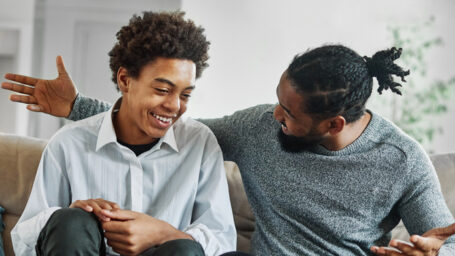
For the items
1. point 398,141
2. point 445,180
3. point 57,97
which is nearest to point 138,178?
point 57,97

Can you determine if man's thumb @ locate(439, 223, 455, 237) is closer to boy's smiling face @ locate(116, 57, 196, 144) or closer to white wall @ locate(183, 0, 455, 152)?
boy's smiling face @ locate(116, 57, 196, 144)

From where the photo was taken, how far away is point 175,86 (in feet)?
4.66

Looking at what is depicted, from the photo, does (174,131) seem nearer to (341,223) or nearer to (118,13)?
(341,223)

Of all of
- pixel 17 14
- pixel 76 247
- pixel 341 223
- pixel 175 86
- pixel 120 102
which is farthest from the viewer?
pixel 17 14

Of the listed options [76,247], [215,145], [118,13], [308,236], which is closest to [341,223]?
[308,236]

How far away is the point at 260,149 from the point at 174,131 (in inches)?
10.6

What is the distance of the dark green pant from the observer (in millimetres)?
1133

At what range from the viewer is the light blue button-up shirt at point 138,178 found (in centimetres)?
147

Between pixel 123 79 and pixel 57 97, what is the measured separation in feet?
1.12

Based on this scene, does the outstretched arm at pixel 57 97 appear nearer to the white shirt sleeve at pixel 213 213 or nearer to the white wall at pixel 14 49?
the white shirt sleeve at pixel 213 213

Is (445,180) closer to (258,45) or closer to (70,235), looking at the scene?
(70,235)

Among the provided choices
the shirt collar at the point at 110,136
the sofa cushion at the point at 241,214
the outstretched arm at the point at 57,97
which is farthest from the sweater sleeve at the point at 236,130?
the outstretched arm at the point at 57,97

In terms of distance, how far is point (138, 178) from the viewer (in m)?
1.48

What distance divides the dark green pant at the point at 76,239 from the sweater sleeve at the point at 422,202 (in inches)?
25.3
